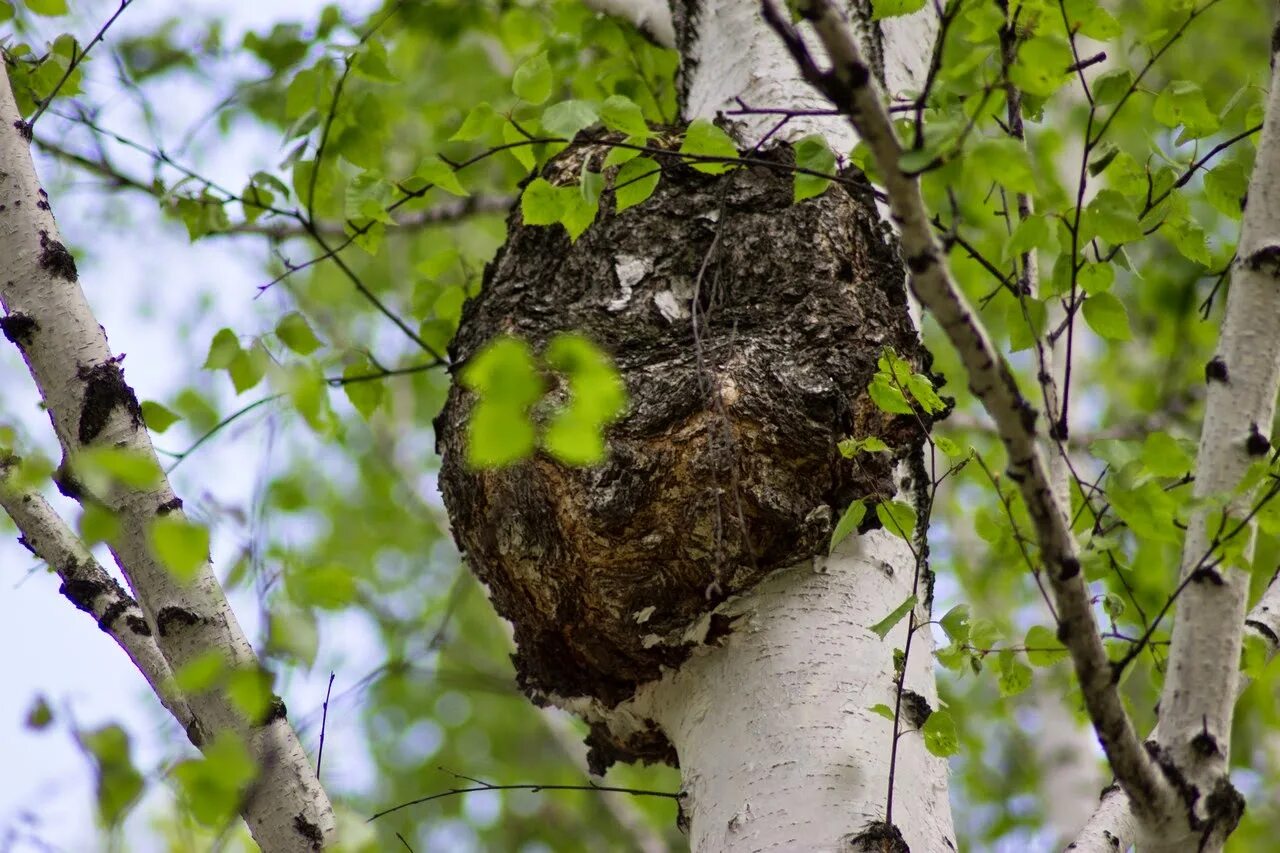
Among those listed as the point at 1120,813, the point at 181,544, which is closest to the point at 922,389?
the point at 1120,813

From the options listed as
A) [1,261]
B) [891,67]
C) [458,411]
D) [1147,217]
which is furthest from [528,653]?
[891,67]

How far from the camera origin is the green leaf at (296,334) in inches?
73.9

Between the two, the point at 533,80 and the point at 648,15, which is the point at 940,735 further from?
the point at 648,15

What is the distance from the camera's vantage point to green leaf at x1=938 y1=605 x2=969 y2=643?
1429 millimetres

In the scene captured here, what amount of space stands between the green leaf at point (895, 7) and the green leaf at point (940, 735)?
35.9 inches

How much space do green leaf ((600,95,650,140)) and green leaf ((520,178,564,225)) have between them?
0.18 meters

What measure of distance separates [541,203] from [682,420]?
356 mm

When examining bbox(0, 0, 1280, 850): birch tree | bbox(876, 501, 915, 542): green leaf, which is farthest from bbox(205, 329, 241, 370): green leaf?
bbox(876, 501, 915, 542): green leaf

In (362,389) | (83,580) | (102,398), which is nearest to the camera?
(102,398)

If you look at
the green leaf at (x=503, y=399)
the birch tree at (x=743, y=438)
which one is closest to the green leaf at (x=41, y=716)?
the birch tree at (x=743, y=438)

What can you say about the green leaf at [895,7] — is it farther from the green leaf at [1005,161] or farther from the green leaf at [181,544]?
the green leaf at [181,544]

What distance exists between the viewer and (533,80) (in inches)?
60.8

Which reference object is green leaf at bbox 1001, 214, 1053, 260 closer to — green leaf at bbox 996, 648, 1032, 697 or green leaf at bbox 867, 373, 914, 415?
green leaf at bbox 867, 373, 914, 415

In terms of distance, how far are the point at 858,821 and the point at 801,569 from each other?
0.36 m
